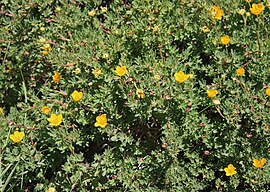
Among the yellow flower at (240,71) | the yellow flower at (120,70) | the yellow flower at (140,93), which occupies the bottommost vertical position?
the yellow flower at (140,93)

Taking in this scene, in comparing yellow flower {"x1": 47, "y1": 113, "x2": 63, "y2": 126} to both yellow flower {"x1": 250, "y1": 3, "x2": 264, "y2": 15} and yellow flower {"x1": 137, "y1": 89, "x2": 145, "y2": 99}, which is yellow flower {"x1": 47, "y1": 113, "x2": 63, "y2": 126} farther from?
yellow flower {"x1": 250, "y1": 3, "x2": 264, "y2": 15}

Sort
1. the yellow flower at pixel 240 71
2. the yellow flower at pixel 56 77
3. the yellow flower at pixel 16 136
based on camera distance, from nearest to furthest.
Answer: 1. the yellow flower at pixel 240 71
2. the yellow flower at pixel 16 136
3. the yellow flower at pixel 56 77

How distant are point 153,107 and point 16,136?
0.92m

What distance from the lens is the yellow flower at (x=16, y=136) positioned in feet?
10.5

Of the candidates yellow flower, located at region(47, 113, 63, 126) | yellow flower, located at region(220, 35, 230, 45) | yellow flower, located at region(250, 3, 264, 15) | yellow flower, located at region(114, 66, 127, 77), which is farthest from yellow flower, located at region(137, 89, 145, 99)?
yellow flower, located at region(250, 3, 264, 15)

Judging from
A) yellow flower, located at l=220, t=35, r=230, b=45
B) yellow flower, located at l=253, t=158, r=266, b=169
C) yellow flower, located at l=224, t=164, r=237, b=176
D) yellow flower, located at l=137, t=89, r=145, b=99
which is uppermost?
yellow flower, located at l=220, t=35, r=230, b=45

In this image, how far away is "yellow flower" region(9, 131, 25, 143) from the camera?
319cm

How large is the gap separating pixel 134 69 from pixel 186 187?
848 millimetres

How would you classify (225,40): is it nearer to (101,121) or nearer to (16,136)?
(101,121)

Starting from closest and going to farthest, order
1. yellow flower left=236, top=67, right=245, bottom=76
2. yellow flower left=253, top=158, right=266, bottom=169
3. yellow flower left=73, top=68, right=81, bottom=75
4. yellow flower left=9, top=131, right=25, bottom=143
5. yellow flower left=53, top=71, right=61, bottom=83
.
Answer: yellow flower left=253, top=158, right=266, bottom=169 < yellow flower left=236, top=67, right=245, bottom=76 < yellow flower left=9, top=131, right=25, bottom=143 < yellow flower left=73, top=68, right=81, bottom=75 < yellow flower left=53, top=71, right=61, bottom=83

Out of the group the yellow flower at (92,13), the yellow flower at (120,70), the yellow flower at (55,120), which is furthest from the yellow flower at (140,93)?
the yellow flower at (92,13)

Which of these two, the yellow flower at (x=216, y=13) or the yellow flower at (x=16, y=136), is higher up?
the yellow flower at (x=216, y=13)

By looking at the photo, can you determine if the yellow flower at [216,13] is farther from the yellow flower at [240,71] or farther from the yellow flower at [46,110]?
the yellow flower at [46,110]

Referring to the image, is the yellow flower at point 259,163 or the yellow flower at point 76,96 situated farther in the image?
the yellow flower at point 76,96
